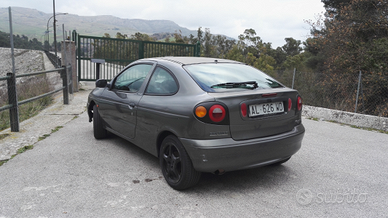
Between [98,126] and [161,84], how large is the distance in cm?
210

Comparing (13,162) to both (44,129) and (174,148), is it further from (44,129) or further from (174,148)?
(174,148)

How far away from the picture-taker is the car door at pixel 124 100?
14.4ft

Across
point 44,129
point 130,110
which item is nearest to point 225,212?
point 130,110

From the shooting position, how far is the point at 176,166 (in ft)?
11.6

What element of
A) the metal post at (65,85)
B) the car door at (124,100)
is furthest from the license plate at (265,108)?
the metal post at (65,85)

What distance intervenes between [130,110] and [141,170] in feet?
2.80

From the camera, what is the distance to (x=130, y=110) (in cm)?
437

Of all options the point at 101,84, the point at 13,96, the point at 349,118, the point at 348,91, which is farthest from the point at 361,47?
the point at 13,96

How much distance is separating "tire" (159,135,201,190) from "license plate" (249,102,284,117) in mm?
858

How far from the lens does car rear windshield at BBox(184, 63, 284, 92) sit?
3.57 metres

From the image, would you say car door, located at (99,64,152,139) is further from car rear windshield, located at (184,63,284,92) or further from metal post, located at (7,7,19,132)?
metal post, located at (7,7,19,132)

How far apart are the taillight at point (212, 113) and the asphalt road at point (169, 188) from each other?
0.85 metres

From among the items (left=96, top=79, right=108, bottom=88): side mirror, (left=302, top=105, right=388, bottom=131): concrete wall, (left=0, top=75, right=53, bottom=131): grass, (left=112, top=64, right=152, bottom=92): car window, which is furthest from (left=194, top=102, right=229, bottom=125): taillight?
(left=0, top=75, right=53, bottom=131): grass

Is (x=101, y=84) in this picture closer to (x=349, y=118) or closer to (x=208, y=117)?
(x=208, y=117)
